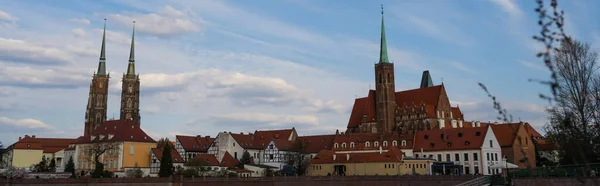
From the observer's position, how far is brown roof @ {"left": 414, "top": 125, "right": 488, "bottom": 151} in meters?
79.8

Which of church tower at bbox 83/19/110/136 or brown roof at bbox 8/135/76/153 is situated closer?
brown roof at bbox 8/135/76/153

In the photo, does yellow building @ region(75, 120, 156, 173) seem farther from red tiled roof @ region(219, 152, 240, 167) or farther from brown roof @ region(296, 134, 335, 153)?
brown roof @ region(296, 134, 335, 153)

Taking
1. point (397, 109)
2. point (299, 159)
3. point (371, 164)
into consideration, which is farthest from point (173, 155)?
point (397, 109)

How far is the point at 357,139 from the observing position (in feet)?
314

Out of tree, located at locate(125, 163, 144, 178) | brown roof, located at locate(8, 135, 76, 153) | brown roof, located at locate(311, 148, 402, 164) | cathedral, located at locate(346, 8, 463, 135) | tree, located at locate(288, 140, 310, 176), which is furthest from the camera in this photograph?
brown roof, located at locate(8, 135, 76, 153)

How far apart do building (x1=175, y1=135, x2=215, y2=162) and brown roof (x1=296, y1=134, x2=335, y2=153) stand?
17025mm

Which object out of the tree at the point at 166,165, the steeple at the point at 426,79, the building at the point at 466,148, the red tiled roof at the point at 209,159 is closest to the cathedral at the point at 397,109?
the building at the point at 466,148

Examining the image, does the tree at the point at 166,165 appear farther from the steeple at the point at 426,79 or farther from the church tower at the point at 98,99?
the church tower at the point at 98,99

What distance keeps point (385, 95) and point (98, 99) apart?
8573 centimetres

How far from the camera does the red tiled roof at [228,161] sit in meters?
92.6

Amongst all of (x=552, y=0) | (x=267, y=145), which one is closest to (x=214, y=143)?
(x=267, y=145)

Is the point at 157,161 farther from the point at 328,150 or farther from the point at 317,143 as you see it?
the point at 317,143

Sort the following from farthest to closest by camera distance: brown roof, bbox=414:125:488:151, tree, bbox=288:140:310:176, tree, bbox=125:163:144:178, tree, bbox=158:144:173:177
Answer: tree, bbox=288:140:310:176
tree, bbox=125:163:144:178
brown roof, bbox=414:125:488:151
tree, bbox=158:144:173:177

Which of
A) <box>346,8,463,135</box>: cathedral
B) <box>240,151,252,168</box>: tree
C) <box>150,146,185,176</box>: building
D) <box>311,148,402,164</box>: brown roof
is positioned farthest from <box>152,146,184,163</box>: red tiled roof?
<box>346,8,463,135</box>: cathedral
